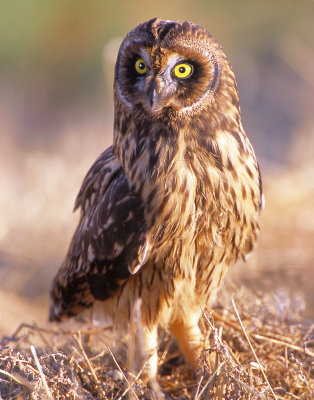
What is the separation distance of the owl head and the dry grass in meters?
0.93

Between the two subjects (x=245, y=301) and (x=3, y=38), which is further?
(x=3, y=38)

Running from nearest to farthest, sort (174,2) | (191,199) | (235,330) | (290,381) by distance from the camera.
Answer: (191,199) < (290,381) < (235,330) < (174,2)

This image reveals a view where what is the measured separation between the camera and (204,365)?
241cm

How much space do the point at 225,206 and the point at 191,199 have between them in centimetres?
17

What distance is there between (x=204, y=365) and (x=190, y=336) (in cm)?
70

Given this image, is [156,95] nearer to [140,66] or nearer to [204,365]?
[140,66]

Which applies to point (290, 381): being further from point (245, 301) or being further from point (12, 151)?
point (12, 151)

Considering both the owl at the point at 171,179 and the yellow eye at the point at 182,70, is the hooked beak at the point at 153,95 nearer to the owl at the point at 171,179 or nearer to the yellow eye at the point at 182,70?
the owl at the point at 171,179

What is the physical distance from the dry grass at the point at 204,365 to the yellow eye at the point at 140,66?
111 centimetres

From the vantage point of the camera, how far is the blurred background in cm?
511

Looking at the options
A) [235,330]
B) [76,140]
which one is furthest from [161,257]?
[76,140]

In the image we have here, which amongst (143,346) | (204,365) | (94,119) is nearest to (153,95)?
(204,365)

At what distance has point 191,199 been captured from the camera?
2.53m

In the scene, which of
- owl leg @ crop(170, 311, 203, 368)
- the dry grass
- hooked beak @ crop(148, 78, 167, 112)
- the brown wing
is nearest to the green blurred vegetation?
the dry grass
